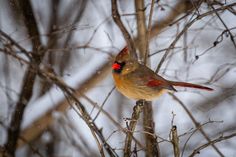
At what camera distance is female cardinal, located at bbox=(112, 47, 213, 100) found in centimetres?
294

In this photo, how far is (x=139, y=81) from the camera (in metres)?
3.03

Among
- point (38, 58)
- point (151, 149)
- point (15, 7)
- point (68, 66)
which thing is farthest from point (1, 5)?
point (151, 149)

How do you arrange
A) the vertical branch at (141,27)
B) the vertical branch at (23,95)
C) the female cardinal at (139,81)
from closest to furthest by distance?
the female cardinal at (139,81)
the vertical branch at (141,27)
the vertical branch at (23,95)

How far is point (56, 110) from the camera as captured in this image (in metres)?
3.82

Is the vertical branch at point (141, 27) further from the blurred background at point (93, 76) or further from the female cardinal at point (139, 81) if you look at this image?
the female cardinal at point (139, 81)

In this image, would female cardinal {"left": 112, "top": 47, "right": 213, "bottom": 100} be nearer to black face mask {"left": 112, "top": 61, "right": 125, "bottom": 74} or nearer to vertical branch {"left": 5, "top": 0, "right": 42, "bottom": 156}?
black face mask {"left": 112, "top": 61, "right": 125, "bottom": 74}

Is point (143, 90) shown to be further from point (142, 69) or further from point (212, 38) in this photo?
point (212, 38)

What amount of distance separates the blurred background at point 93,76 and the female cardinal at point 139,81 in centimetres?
40

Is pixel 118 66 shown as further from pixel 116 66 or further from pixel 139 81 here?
pixel 139 81

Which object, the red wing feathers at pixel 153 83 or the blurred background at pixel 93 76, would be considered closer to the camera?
the red wing feathers at pixel 153 83

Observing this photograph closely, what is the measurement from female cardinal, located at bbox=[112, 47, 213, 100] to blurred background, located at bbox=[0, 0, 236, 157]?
1.32ft

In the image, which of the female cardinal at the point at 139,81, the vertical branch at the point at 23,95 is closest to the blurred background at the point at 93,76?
the vertical branch at the point at 23,95

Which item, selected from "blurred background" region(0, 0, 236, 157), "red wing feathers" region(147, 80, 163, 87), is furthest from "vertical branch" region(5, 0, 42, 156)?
"red wing feathers" region(147, 80, 163, 87)

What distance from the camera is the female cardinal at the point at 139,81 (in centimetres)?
294
